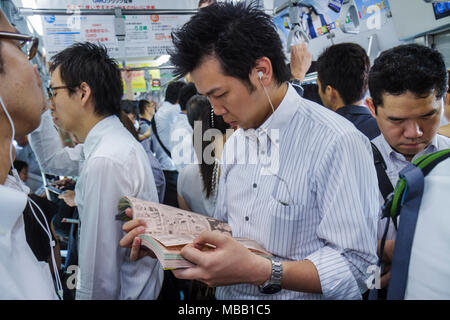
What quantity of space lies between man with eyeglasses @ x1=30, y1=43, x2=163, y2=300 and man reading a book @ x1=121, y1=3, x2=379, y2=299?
0.36m

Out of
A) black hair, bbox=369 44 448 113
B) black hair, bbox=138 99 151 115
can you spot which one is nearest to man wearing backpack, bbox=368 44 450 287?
black hair, bbox=369 44 448 113

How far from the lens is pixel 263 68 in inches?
52.1

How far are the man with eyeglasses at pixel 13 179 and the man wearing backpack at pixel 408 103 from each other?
55.5 inches

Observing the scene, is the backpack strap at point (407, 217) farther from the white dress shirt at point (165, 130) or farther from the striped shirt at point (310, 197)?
the white dress shirt at point (165, 130)

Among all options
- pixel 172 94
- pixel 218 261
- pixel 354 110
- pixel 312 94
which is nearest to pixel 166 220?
pixel 218 261

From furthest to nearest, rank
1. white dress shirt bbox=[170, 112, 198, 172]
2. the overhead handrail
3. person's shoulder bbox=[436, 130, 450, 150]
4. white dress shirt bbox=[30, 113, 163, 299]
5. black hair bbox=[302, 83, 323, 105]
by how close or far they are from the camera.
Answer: black hair bbox=[302, 83, 323, 105] < white dress shirt bbox=[170, 112, 198, 172] < the overhead handrail < person's shoulder bbox=[436, 130, 450, 150] < white dress shirt bbox=[30, 113, 163, 299]

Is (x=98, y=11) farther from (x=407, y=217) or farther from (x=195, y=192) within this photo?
(x=407, y=217)

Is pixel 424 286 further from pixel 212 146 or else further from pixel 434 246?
pixel 212 146

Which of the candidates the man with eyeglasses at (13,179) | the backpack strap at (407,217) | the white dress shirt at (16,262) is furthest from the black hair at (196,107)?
the backpack strap at (407,217)

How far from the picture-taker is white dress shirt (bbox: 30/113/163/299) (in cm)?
155

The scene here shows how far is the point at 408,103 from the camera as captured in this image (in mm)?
1579

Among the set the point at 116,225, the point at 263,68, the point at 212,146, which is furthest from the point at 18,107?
the point at 212,146

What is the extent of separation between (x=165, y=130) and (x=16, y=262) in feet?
10.7

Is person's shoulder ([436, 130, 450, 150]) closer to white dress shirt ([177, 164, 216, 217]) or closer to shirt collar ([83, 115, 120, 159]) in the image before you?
white dress shirt ([177, 164, 216, 217])
